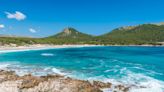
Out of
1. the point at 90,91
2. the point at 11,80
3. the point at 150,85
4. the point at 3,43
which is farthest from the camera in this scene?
the point at 3,43

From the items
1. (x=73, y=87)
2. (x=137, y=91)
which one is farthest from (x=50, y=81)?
(x=137, y=91)

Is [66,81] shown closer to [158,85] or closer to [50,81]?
[50,81]

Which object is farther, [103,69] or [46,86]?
[103,69]

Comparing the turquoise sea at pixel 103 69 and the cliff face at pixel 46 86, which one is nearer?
the cliff face at pixel 46 86

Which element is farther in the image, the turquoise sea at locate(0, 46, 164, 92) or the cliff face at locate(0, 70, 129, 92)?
the turquoise sea at locate(0, 46, 164, 92)

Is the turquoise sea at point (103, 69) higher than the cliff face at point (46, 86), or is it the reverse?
the cliff face at point (46, 86)

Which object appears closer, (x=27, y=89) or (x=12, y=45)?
(x=27, y=89)

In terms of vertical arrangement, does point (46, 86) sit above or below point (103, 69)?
above

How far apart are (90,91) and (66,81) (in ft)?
15.2

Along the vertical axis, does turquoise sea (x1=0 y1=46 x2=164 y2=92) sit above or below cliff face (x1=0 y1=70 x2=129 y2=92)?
below

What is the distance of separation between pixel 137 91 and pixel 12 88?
18.1 metres

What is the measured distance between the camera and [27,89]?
3222cm

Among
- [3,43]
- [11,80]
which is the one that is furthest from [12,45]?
[11,80]

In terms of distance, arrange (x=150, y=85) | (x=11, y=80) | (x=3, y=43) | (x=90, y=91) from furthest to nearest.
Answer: (x=3, y=43)
(x=150, y=85)
(x=11, y=80)
(x=90, y=91)
